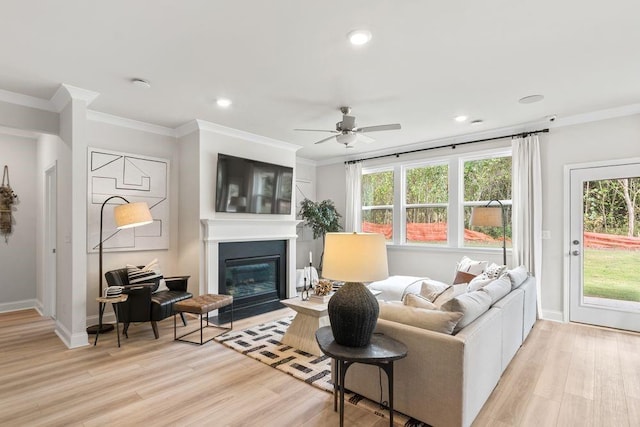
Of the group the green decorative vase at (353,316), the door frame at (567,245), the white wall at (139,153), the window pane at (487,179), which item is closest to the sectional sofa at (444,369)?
the green decorative vase at (353,316)

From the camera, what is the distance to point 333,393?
8.09 ft

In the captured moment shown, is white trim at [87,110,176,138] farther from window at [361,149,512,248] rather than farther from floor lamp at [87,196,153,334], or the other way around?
window at [361,149,512,248]

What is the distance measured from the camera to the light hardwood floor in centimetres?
219

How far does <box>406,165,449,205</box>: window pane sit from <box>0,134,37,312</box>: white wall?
20.1ft

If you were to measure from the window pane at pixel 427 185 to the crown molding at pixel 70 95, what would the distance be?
4790 mm

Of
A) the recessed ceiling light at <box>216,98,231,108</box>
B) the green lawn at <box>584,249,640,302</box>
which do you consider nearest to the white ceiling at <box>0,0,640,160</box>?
the recessed ceiling light at <box>216,98,231,108</box>

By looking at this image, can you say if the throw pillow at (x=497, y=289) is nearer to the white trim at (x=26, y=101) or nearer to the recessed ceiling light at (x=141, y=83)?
the recessed ceiling light at (x=141, y=83)

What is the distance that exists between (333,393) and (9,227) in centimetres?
534

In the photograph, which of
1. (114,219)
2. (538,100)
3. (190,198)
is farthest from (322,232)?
(538,100)

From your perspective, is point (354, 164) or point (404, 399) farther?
point (354, 164)

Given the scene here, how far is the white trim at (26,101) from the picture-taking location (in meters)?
3.45

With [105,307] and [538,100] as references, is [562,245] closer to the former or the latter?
[538,100]

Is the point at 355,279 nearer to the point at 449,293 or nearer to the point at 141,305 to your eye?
the point at 449,293

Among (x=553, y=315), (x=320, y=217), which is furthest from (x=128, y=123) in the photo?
(x=553, y=315)
